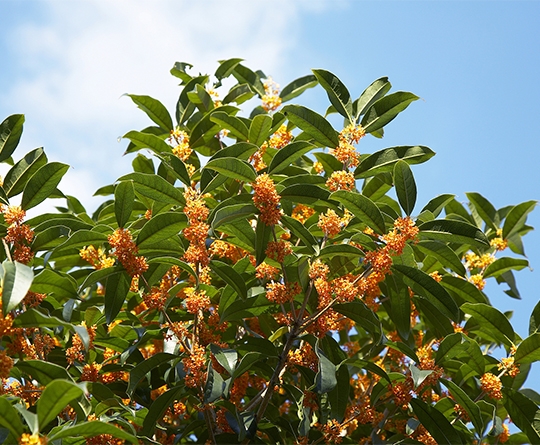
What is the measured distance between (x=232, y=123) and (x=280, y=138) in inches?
30.4

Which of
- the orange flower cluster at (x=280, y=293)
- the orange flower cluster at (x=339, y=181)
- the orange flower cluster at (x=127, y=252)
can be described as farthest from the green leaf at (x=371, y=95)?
the orange flower cluster at (x=127, y=252)

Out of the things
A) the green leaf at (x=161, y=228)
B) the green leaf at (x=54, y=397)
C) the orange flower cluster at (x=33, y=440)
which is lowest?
the orange flower cluster at (x=33, y=440)

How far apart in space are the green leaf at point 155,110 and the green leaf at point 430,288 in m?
2.13

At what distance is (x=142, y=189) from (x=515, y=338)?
2.32m

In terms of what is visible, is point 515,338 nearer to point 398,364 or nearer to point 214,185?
point 398,364

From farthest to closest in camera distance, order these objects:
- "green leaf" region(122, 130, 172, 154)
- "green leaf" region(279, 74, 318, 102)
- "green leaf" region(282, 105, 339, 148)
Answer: "green leaf" region(279, 74, 318, 102) < "green leaf" region(122, 130, 172, 154) < "green leaf" region(282, 105, 339, 148)

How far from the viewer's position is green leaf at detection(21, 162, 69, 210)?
3.32 metres

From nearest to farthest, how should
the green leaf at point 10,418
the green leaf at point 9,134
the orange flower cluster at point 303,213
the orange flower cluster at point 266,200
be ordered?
the green leaf at point 10,418 < the orange flower cluster at point 266,200 < the green leaf at point 9,134 < the orange flower cluster at point 303,213

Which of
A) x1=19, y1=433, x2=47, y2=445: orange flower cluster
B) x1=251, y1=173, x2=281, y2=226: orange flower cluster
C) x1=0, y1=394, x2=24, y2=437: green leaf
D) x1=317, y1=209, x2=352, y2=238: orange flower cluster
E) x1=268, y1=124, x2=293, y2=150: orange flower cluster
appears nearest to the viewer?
x1=19, y1=433, x2=47, y2=445: orange flower cluster

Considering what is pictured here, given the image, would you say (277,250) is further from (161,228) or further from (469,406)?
(469,406)

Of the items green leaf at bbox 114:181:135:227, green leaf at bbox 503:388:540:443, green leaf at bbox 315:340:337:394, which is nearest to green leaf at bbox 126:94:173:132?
green leaf at bbox 114:181:135:227

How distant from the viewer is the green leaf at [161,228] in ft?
10.5

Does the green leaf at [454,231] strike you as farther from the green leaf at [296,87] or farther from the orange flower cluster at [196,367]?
the green leaf at [296,87]

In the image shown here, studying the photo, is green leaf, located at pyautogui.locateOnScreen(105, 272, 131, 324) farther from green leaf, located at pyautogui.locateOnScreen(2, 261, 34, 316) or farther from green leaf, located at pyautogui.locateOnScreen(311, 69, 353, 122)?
green leaf, located at pyautogui.locateOnScreen(311, 69, 353, 122)
